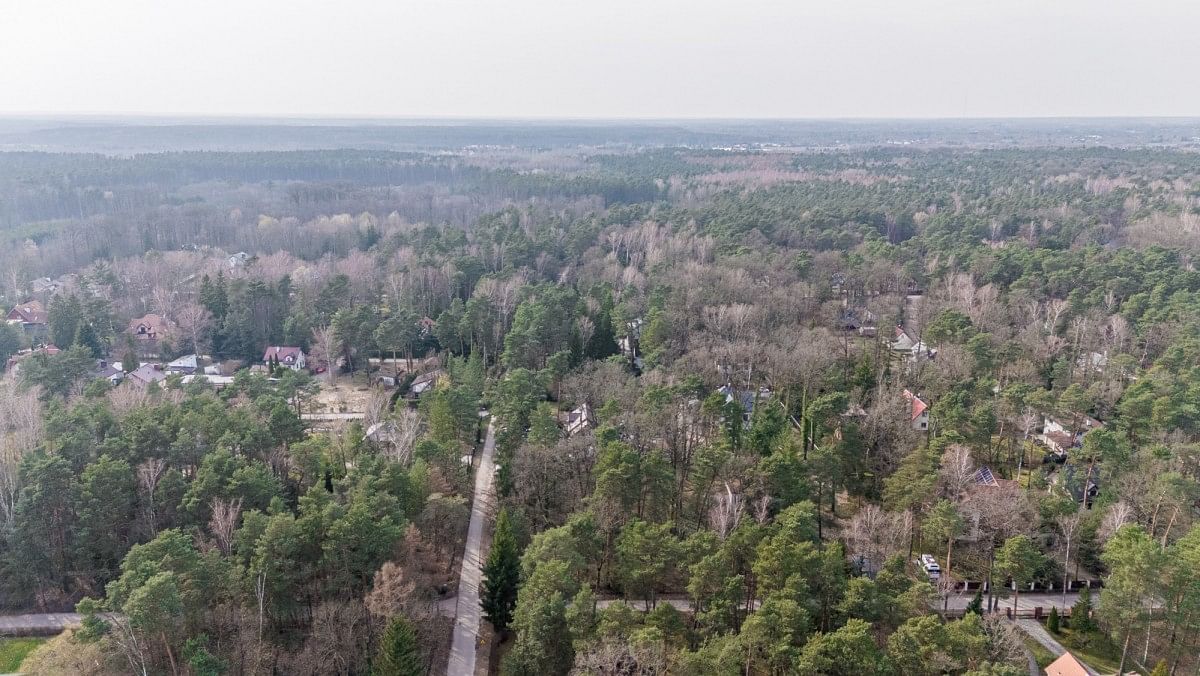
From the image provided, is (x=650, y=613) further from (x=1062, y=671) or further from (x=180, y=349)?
(x=180, y=349)

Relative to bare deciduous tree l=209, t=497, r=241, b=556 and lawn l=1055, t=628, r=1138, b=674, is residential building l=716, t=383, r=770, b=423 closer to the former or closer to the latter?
lawn l=1055, t=628, r=1138, b=674

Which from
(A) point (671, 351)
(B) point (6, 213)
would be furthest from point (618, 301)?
(B) point (6, 213)

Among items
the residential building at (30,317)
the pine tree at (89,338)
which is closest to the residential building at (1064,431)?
the pine tree at (89,338)

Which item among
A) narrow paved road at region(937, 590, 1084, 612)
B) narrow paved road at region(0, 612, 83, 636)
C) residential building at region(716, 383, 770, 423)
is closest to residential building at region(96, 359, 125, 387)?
narrow paved road at region(0, 612, 83, 636)

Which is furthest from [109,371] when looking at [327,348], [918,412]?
[918,412]

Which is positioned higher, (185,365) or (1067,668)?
(185,365)

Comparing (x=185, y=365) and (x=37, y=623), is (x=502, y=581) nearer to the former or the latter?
(x=37, y=623)

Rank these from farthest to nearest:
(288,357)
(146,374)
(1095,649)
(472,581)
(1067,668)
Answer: (288,357)
(146,374)
(472,581)
(1095,649)
(1067,668)
